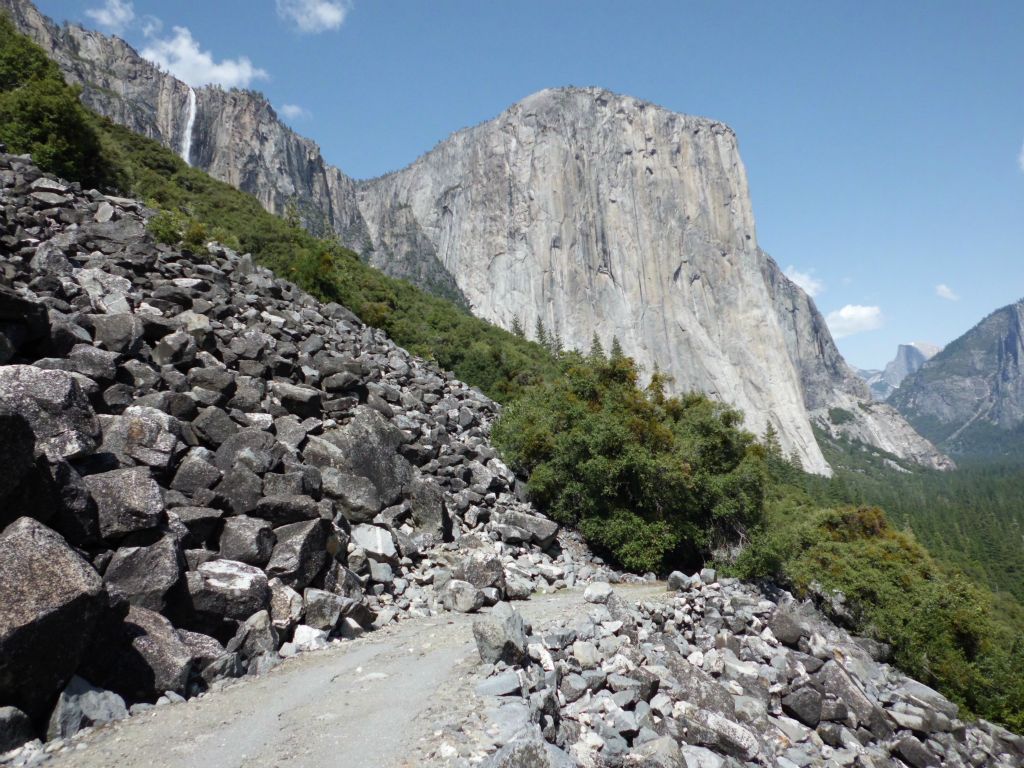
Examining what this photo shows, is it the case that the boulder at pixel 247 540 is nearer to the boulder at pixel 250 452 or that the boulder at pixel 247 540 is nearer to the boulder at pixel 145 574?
the boulder at pixel 145 574

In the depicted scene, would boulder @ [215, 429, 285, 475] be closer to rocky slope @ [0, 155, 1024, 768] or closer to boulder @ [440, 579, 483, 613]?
rocky slope @ [0, 155, 1024, 768]

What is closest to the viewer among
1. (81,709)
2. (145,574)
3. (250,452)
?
(81,709)

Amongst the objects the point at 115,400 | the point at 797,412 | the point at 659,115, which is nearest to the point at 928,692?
the point at 115,400

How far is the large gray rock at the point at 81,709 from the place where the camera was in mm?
6504

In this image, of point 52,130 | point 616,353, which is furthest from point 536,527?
point 616,353

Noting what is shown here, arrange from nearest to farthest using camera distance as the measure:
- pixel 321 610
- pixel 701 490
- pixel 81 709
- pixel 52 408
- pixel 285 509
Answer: pixel 81 709 → pixel 52 408 → pixel 321 610 → pixel 285 509 → pixel 701 490

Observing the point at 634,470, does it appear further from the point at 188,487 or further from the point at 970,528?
the point at 970,528

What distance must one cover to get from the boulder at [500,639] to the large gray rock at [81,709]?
183 inches

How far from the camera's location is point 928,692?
1703cm

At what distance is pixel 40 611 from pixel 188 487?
4518 millimetres

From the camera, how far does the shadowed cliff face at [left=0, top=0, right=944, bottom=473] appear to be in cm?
12731

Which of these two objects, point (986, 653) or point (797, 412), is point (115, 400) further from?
point (797, 412)

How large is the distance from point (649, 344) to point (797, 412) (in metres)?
38.5

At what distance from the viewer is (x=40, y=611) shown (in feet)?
21.3
